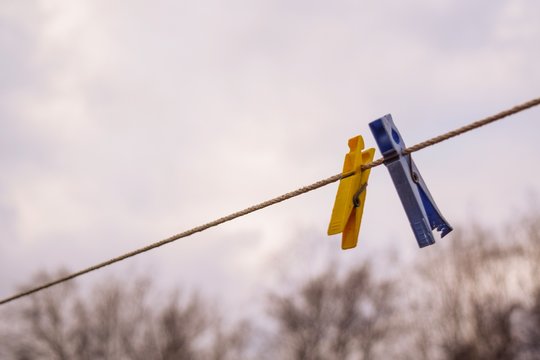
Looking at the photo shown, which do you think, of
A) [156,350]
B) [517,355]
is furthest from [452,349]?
[156,350]

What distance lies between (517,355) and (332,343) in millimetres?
7003

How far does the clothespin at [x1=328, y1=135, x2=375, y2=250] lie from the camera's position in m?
2.09

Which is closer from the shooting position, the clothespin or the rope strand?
the rope strand

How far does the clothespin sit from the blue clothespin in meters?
0.14

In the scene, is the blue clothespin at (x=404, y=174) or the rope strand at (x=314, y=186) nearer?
the rope strand at (x=314, y=186)

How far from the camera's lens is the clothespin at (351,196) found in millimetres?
2090

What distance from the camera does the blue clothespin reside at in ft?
6.60

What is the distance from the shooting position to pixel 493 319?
1638 cm

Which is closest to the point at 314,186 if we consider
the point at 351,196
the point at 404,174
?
the point at 351,196

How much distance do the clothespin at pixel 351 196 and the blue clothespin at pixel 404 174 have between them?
0.47 ft

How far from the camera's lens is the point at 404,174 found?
202 centimetres

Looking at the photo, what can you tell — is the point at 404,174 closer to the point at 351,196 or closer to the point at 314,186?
the point at 351,196

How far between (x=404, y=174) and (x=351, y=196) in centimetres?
23

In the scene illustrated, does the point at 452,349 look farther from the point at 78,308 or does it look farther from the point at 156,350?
the point at 78,308
